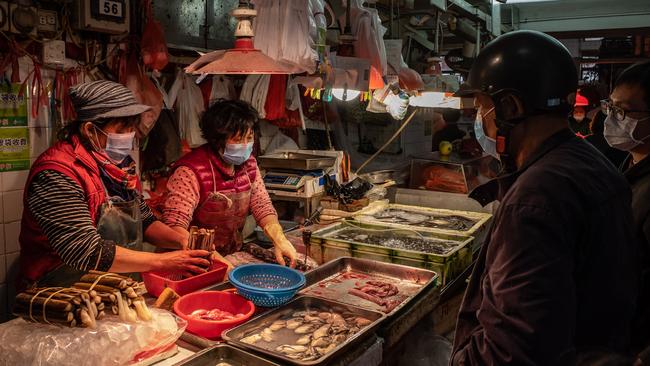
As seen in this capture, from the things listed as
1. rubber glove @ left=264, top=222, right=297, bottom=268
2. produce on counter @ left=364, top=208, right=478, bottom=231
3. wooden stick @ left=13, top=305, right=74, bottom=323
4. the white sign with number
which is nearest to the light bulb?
produce on counter @ left=364, top=208, right=478, bottom=231

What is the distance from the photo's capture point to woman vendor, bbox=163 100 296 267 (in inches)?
144

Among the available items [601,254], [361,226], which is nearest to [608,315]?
[601,254]

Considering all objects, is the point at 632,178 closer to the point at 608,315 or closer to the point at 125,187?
the point at 608,315

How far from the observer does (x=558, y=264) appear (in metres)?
1.59

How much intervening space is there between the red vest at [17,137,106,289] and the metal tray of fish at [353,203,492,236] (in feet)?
7.45

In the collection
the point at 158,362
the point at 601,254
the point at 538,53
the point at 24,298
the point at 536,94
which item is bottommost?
the point at 158,362

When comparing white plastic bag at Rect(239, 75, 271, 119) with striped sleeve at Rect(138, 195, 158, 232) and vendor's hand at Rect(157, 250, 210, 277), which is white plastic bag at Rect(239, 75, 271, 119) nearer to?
striped sleeve at Rect(138, 195, 158, 232)

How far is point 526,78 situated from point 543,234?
1.81 feet

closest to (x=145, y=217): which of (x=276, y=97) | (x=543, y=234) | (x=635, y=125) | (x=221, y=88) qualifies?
(x=221, y=88)

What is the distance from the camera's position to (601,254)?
1687 millimetres

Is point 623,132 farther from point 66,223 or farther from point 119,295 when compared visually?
point 66,223

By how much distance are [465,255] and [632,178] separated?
4.42ft

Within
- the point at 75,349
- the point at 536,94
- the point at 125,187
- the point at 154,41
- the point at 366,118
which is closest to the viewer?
the point at 536,94

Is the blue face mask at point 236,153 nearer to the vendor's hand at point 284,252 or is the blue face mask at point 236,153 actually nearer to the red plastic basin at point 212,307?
the vendor's hand at point 284,252
